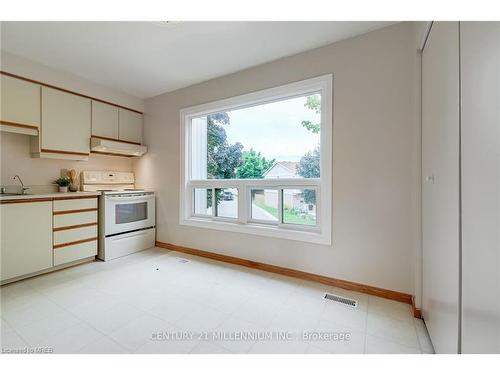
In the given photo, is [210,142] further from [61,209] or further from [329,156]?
[61,209]

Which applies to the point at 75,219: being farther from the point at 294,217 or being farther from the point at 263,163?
the point at 294,217

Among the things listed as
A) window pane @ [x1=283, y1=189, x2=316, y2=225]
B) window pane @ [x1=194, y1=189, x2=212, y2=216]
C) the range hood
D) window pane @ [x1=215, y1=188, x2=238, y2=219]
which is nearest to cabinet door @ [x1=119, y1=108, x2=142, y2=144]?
the range hood

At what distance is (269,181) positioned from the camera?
272 centimetres

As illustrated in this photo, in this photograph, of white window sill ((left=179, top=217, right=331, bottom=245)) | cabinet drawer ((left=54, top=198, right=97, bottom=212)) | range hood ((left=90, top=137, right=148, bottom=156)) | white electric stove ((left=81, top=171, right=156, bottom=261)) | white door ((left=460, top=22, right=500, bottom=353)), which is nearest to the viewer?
white door ((left=460, top=22, right=500, bottom=353))

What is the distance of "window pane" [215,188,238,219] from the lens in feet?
9.96

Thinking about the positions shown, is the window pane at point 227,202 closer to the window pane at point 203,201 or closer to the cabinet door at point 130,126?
the window pane at point 203,201

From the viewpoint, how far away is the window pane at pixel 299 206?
8.24 feet

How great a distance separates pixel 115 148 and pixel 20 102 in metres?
1.05

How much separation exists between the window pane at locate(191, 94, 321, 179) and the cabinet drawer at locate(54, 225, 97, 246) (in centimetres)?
146

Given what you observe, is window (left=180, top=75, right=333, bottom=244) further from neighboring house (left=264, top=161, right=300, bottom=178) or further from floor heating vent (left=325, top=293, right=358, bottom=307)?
floor heating vent (left=325, top=293, right=358, bottom=307)

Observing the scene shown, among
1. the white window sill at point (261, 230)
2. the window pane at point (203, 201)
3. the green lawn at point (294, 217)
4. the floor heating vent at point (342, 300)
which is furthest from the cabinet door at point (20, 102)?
the floor heating vent at point (342, 300)

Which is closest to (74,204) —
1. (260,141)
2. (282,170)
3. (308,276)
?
(260,141)

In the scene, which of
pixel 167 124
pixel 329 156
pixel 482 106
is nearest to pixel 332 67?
pixel 329 156

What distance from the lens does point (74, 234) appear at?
2.75 meters
